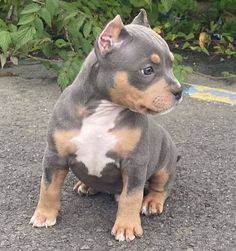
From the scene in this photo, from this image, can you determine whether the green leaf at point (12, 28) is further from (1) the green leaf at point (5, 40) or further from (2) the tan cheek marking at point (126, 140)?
(2) the tan cheek marking at point (126, 140)

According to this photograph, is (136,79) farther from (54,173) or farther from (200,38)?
(200,38)

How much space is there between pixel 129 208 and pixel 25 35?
2100mm

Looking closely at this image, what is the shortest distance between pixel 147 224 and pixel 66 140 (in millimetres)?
652

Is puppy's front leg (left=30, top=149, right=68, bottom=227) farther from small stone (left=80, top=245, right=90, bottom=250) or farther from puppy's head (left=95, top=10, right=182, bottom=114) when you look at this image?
puppy's head (left=95, top=10, right=182, bottom=114)

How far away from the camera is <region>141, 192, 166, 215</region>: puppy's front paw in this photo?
3.55 m

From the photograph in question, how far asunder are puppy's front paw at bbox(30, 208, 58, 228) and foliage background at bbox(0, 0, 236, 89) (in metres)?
1.78

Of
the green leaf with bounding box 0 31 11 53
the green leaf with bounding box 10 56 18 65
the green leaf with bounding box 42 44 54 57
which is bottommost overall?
the green leaf with bounding box 10 56 18 65

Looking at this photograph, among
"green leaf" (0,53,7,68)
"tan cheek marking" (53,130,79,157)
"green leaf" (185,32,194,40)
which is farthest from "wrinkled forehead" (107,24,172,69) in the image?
"green leaf" (185,32,194,40)

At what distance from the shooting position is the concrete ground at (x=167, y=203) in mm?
3309

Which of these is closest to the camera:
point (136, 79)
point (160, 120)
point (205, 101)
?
point (136, 79)

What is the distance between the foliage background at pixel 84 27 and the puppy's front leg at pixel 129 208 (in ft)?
6.29

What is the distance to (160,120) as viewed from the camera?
194 inches

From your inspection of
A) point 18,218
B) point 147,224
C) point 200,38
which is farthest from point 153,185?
point 200,38

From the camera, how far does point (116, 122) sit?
3211 millimetres
